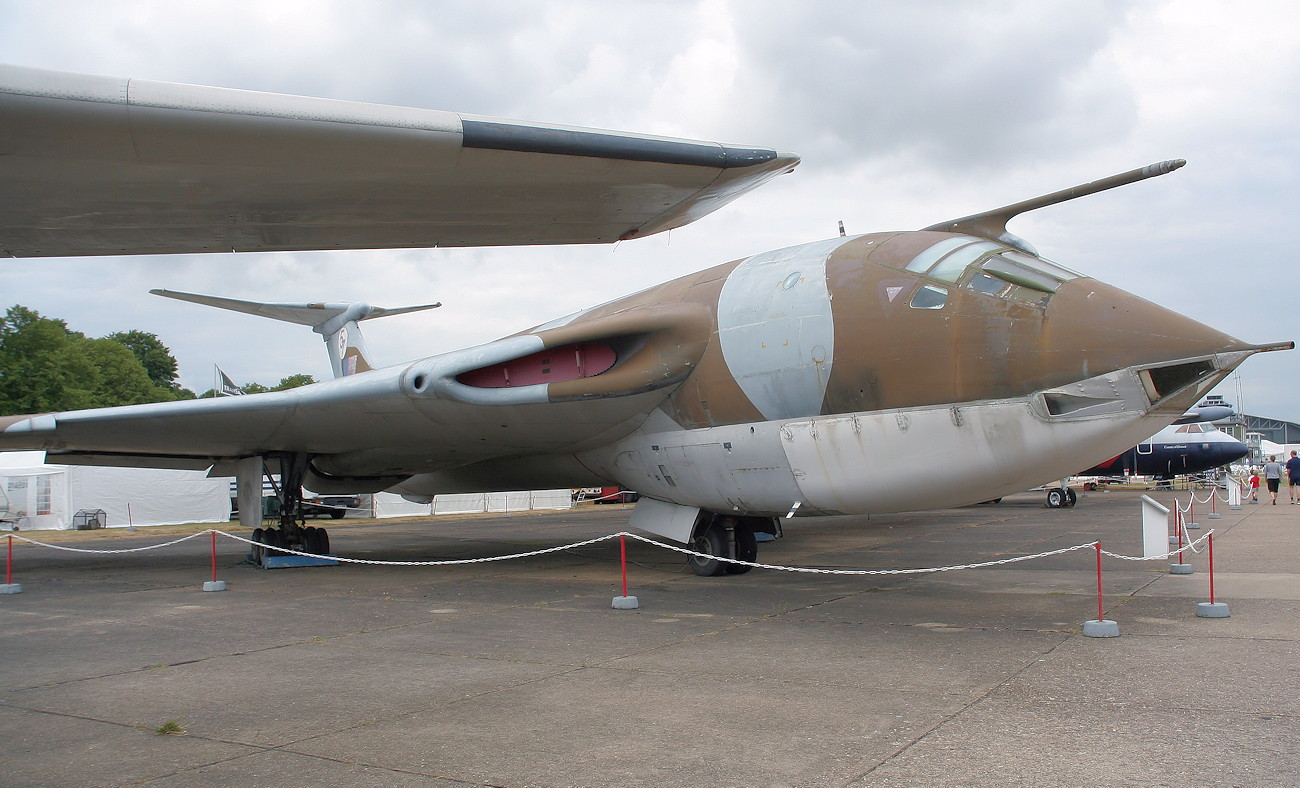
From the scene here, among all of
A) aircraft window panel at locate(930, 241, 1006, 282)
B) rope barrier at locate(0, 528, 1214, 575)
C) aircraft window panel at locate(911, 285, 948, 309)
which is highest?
aircraft window panel at locate(930, 241, 1006, 282)

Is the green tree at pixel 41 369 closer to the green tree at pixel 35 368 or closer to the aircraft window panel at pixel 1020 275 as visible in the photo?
the green tree at pixel 35 368

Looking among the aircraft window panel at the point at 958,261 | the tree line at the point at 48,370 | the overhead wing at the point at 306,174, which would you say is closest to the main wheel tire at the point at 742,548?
the aircraft window panel at the point at 958,261

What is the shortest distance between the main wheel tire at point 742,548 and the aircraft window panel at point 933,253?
3.90 meters

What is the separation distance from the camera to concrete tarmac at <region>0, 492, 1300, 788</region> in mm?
3828

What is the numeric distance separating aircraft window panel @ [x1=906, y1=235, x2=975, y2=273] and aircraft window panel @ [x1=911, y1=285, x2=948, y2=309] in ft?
0.69

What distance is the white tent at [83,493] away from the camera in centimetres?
2406

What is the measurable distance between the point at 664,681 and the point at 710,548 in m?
4.83

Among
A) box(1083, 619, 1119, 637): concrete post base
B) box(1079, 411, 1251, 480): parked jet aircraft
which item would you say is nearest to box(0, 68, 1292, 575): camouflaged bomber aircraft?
box(1083, 619, 1119, 637): concrete post base

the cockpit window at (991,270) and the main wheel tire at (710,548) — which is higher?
the cockpit window at (991,270)

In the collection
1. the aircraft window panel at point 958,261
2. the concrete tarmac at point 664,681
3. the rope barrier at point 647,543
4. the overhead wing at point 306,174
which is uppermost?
the aircraft window panel at point 958,261

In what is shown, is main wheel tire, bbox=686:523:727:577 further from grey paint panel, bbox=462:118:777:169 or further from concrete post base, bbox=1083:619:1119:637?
grey paint panel, bbox=462:118:777:169

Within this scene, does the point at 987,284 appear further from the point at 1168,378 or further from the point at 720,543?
the point at 720,543

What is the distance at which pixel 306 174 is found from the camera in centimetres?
253

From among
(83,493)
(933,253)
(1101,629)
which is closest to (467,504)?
(83,493)
